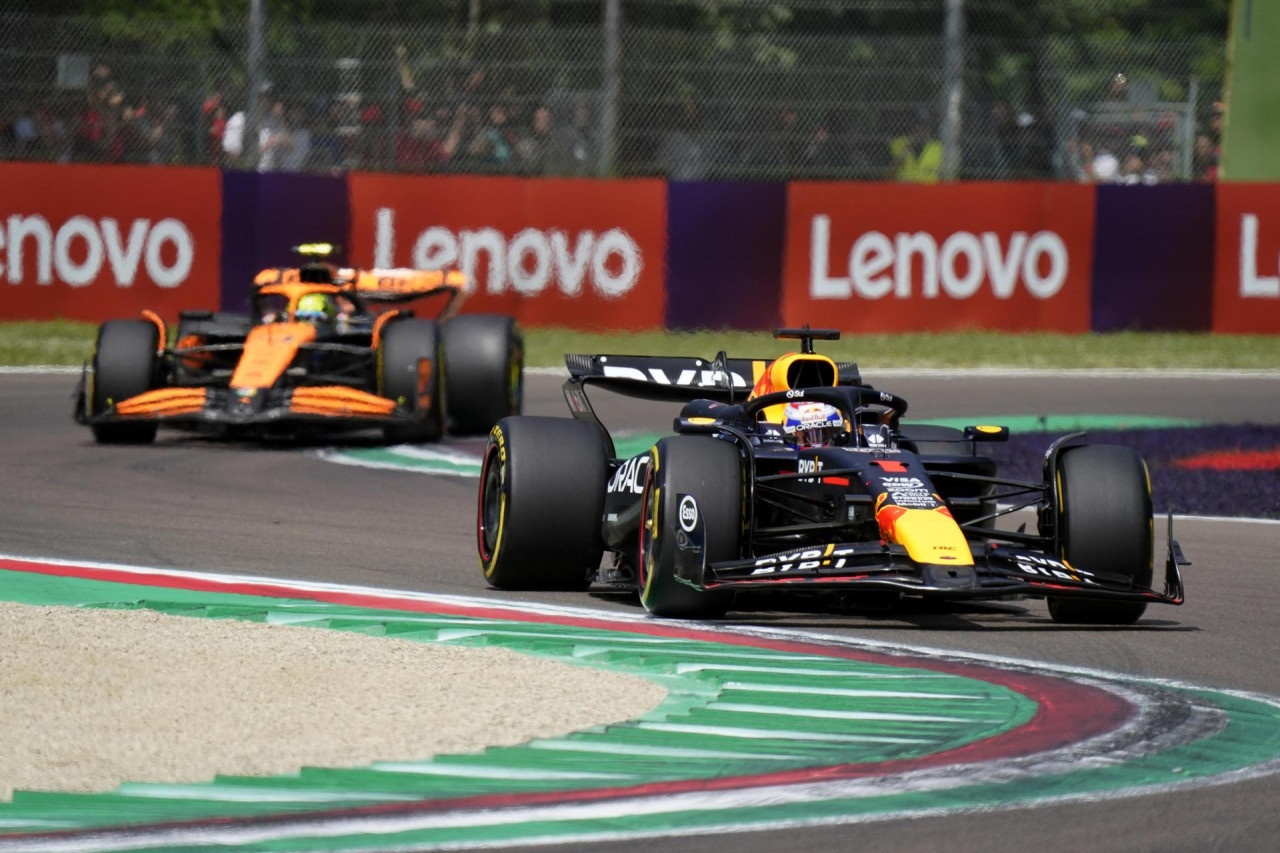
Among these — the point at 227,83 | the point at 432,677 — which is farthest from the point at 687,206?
the point at 432,677

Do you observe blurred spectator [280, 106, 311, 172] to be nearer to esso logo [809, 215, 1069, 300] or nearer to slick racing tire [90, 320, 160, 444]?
esso logo [809, 215, 1069, 300]

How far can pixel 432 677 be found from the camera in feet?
20.2

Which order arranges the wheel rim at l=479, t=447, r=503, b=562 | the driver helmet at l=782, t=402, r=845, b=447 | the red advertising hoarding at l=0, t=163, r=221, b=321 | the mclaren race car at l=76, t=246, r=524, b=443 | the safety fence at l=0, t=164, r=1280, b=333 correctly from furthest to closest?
the safety fence at l=0, t=164, r=1280, b=333 < the red advertising hoarding at l=0, t=163, r=221, b=321 < the mclaren race car at l=76, t=246, r=524, b=443 < the wheel rim at l=479, t=447, r=503, b=562 < the driver helmet at l=782, t=402, r=845, b=447

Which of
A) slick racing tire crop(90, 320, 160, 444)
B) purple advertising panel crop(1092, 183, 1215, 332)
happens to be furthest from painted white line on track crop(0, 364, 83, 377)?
purple advertising panel crop(1092, 183, 1215, 332)

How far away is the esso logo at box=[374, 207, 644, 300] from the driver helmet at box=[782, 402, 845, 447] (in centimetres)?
1259

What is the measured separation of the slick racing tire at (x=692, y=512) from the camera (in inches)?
289

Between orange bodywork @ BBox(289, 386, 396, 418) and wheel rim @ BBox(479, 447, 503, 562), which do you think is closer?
wheel rim @ BBox(479, 447, 503, 562)

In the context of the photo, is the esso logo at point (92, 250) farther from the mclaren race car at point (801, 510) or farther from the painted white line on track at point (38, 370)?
the mclaren race car at point (801, 510)

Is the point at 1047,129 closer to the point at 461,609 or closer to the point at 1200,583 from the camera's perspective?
the point at 1200,583

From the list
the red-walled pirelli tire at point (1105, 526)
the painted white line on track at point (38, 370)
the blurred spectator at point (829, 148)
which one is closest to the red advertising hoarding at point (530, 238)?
the blurred spectator at point (829, 148)

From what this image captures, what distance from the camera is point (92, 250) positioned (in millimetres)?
20438

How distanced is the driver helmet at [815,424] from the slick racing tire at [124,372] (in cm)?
654

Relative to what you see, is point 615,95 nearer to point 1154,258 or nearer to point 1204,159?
point 1154,258

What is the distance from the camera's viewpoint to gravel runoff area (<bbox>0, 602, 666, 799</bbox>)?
5.14 m
